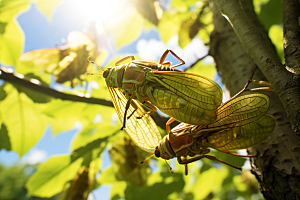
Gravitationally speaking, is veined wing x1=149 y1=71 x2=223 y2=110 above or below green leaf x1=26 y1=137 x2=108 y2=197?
above

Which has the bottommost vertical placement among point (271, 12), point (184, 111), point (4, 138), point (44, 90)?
point (4, 138)

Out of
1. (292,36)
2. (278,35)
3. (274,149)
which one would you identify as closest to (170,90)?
(292,36)

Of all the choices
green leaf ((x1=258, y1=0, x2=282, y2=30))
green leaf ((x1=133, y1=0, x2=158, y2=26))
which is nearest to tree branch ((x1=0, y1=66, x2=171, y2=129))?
green leaf ((x1=133, y1=0, x2=158, y2=26))

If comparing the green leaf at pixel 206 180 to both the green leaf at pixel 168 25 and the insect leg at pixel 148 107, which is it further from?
the green leaf at pixel 168 25

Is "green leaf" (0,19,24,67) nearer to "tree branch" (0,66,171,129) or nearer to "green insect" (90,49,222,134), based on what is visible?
"tree branch" (0,66,171,129)

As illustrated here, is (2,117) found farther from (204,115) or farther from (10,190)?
(10,190)

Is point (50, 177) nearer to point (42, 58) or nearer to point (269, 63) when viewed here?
point (42, 58)
